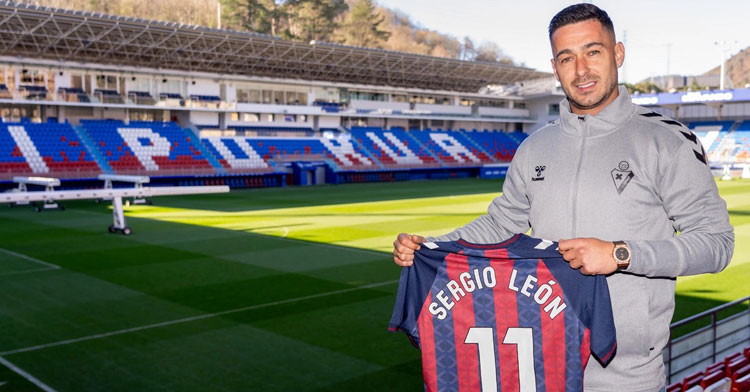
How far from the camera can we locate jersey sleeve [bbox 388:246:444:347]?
3258mm

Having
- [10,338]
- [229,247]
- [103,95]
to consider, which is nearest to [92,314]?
[10,338]

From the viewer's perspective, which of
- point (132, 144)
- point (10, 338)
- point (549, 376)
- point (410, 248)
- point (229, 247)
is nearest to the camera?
point (549, 376)

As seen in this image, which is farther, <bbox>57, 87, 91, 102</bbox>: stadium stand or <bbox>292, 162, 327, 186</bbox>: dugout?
<bbox>292, 162, 327, 186</bbox>: dugout

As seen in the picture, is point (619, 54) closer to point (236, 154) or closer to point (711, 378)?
point (711, 378)

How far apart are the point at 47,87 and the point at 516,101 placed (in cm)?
4888

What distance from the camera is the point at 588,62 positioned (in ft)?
9.06

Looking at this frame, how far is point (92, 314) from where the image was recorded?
11.2 meters

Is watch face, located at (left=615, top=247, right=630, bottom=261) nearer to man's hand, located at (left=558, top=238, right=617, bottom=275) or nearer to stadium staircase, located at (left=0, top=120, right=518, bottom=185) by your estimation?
man's hand, located at (left=558, top=238, right=617, bottom=275)

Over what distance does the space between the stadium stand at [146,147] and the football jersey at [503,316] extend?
137 feet

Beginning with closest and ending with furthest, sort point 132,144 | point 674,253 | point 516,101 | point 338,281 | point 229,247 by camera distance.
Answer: point 674,253, point 338,281, point 229,247, point 132,144, point 516,101

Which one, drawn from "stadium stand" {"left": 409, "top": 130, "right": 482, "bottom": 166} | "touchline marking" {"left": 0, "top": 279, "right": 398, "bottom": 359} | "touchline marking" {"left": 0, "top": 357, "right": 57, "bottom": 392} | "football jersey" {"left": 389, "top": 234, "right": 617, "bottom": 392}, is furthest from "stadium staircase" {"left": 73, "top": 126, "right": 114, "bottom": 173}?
"football jersey" {"left": 389, "top": 234, "right": 617, "bottom": 392}

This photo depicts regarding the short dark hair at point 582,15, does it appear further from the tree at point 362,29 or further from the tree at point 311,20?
the tree at point 362,29

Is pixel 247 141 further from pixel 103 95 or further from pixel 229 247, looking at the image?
pixel 229 247

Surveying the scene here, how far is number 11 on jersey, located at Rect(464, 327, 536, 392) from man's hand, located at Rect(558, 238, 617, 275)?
62 centimetres
